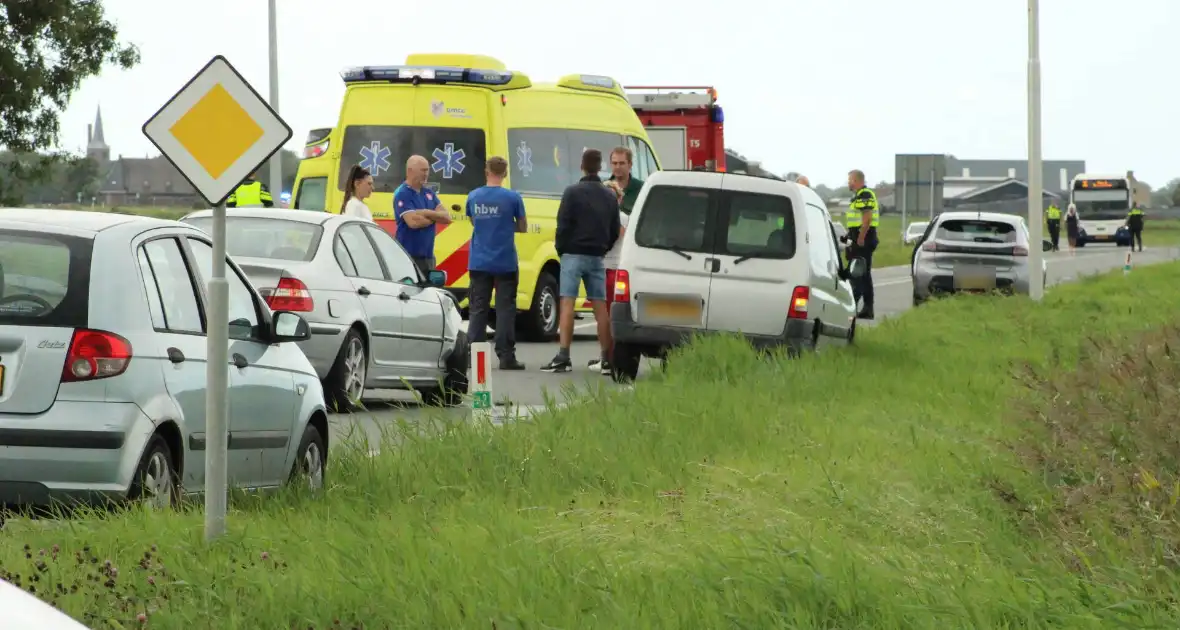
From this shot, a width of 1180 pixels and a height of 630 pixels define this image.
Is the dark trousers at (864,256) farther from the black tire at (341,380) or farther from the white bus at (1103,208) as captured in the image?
the white bus at (1103,208)

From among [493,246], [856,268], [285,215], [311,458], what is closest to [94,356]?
[311,458]

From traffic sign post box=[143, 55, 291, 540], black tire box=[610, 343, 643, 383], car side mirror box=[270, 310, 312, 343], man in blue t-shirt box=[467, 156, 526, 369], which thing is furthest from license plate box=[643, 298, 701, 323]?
traffic sign post box=[143, 55, 291, 540]

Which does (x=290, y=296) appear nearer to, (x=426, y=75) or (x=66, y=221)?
(x=66, y=221)

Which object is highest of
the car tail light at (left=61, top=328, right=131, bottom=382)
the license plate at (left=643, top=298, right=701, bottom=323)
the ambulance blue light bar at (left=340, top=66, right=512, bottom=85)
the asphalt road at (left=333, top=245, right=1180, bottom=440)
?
the ambulance blue light bar at (left=340, top=66, right=512, bottom=85)

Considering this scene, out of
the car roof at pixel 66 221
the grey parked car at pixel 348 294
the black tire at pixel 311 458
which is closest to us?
the car roof at pixel 66 221

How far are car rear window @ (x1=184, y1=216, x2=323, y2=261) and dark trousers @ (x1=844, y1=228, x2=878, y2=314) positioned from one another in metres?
11.2

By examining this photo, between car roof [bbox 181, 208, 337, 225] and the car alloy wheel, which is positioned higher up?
car roof [bbox 181, 208, 337, 225]

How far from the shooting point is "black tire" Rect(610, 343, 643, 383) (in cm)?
1522

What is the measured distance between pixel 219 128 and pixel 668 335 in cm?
827

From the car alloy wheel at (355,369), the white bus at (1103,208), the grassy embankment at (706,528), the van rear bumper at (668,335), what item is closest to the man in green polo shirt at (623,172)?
the van rear bumper at (668,335)

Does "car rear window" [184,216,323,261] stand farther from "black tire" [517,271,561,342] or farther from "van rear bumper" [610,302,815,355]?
"black tire" [517,271,561,342]

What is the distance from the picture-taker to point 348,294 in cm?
1285

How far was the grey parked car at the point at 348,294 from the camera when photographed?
492 inches

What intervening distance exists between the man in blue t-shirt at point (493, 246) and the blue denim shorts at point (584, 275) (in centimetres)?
43
